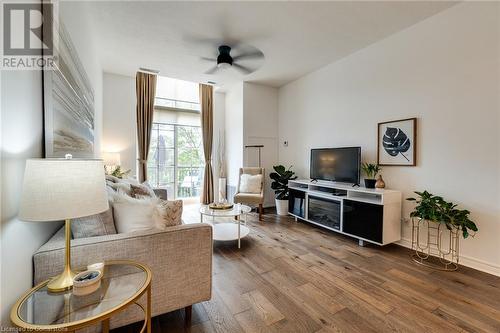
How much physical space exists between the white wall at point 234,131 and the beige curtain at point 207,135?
44 cm

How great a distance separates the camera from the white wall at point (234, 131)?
5.21m

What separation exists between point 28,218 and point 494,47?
3.95m

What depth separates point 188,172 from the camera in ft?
19.2

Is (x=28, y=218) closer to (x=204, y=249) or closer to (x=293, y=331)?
(x=204, y=249)

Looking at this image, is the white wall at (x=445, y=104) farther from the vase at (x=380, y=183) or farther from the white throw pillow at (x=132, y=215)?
the white throw pillow at (x=132, y=215)

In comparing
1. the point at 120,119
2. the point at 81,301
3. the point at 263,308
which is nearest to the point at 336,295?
the point at 263,308

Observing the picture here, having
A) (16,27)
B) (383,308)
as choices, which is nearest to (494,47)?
(383,308)

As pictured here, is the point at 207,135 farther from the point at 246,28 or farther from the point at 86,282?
the point at 86,282

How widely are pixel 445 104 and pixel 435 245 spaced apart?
5.59 feet

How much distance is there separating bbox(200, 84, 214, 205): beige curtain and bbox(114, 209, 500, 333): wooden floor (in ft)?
9.43

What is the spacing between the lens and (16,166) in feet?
3.25

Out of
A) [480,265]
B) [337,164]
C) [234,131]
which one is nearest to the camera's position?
[480,265]

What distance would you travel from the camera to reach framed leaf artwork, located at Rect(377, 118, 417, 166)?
292 centimetres

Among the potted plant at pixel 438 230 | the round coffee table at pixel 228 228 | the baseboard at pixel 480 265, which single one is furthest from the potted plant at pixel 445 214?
the round coffee table at pixel 228 228
